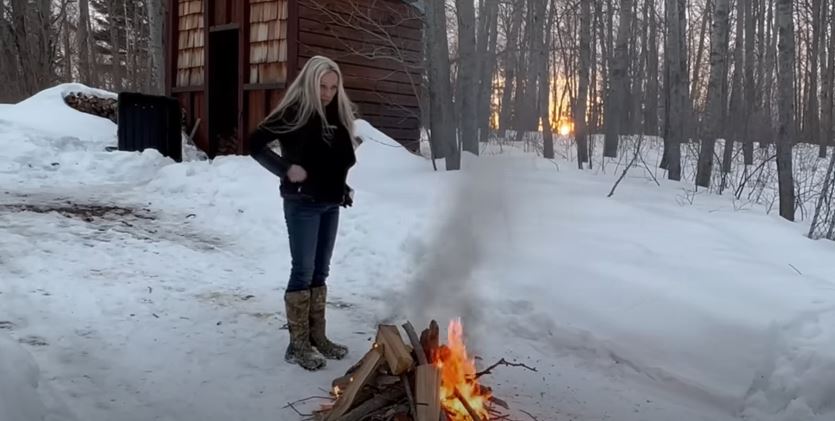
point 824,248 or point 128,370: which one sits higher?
point 824,248

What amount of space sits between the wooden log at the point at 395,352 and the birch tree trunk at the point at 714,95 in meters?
9.33

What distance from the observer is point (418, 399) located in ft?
9.81

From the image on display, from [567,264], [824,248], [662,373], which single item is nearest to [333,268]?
[567,264]

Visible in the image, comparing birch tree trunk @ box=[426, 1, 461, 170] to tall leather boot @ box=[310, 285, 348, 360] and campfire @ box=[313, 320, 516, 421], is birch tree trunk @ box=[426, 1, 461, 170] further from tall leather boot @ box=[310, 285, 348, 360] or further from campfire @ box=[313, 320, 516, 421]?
campfire @ box=[313, 320, 516, 421]

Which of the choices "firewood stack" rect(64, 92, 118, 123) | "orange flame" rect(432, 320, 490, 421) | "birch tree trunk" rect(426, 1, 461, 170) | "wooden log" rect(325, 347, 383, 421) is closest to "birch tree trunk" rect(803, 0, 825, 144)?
"birch tree trunk" rect(426, 1, 461, 170)

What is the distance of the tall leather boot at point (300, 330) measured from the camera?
4.12 meters

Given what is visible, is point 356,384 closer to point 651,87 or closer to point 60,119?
point 60,119

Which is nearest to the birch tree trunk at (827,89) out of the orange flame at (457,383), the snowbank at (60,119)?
the snowbank at (60,119)

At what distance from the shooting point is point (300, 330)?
4.17 m

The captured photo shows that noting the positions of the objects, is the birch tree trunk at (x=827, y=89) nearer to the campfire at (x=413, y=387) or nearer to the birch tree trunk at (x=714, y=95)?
the birch tree trunk at (x=714, y=95)

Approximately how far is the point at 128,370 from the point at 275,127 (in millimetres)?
1619

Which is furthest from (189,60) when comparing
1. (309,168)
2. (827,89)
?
(827,89)

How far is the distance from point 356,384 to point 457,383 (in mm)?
496

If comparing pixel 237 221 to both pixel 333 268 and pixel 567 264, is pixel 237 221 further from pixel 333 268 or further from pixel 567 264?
pixel 567 264
